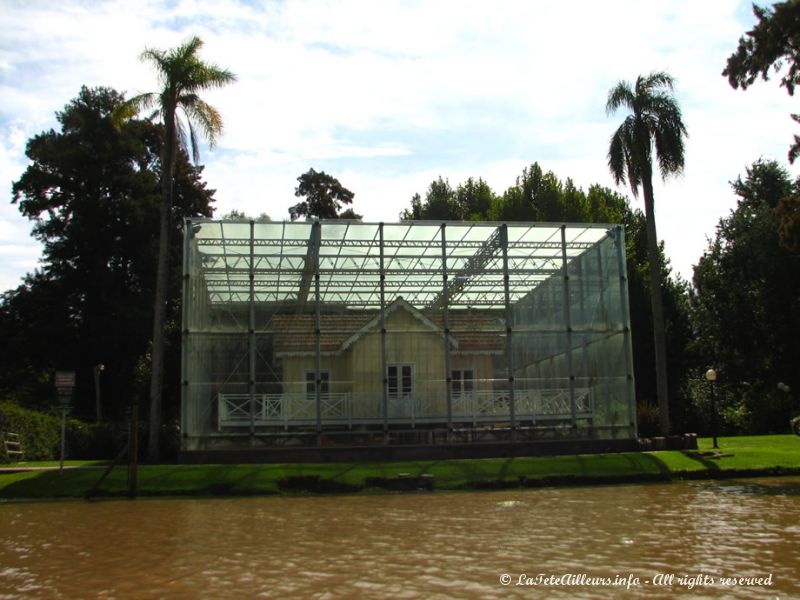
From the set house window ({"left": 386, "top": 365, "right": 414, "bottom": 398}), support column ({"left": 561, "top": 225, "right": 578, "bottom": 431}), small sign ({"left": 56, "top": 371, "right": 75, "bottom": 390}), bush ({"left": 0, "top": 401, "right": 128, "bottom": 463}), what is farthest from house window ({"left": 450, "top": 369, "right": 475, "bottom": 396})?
bush ({"left": 0, "top": 401, "right": 128, "bottom": 463})

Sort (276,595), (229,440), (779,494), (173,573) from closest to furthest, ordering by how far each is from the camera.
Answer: (276,595) → (173,573) → (779,494) → (229,440)

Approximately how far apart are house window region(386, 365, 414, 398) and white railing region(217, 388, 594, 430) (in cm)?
20

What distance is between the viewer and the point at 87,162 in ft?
144

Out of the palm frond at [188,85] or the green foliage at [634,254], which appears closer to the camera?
the palm frond at [188,85]

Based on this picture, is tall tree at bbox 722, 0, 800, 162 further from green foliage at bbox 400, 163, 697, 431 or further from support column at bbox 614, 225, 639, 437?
green foliage at bbox 400, 163, 697, 431

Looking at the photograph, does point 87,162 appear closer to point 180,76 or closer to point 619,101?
point 180,76

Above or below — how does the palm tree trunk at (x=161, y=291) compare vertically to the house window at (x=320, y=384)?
above

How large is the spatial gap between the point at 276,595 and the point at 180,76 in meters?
21.3

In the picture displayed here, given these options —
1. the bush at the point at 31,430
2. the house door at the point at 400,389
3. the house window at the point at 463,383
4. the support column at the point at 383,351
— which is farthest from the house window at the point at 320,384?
the bush at the point at 31,430

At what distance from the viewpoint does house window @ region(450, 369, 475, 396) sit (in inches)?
1019

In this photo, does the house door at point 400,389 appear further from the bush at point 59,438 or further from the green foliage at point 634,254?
the green foliage at point 634,254

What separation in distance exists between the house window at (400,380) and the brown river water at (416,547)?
8.03 metres

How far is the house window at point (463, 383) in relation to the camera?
84.9 ft

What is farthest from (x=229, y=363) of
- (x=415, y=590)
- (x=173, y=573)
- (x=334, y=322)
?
(x=415, y=590)
